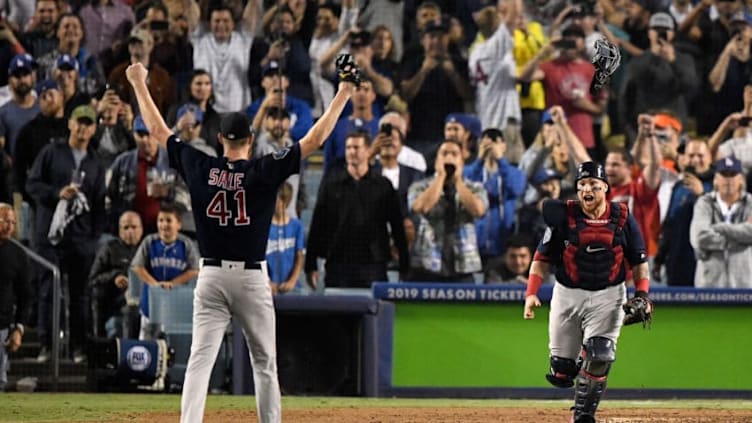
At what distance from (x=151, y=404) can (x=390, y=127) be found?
4.31 meters

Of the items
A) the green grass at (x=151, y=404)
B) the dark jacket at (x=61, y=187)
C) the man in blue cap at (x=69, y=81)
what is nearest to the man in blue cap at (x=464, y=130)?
the green grass at (x=151, y=404)

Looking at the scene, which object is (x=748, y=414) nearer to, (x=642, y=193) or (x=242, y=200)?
(x=642, y=193)

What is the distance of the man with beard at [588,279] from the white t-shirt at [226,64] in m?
6.30

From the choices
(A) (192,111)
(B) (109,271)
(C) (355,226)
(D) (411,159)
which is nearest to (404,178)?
(D) (411,159)

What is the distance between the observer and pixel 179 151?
6688 millimetres

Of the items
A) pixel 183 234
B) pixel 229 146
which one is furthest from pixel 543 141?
pixel 229 146

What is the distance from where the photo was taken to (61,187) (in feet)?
42.2

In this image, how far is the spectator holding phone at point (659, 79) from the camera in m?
14.5

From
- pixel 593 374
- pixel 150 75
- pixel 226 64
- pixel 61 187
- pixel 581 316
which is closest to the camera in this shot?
pixel 593 374

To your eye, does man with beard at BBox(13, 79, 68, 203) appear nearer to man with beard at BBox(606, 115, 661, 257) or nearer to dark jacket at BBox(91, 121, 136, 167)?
dark jacket at BBox(91, 121, 136, 167)

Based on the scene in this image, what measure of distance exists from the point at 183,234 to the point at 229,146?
6311mm

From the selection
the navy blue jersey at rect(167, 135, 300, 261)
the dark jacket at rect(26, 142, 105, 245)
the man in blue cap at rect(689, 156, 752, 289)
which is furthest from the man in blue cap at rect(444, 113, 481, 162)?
the navy blue jersey at rect(167, 135, 300, 261)

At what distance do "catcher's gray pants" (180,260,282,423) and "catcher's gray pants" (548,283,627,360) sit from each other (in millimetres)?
2385

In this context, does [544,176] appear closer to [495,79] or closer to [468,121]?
[468,121]
